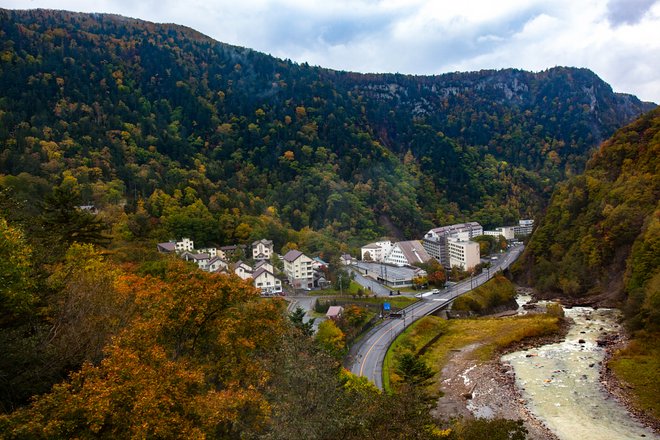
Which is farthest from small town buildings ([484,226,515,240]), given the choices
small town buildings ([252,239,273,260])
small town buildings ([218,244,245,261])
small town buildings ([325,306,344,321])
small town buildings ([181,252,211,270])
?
small town buildings ([325,306,344,321])

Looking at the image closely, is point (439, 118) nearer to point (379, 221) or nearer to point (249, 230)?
point (379, 221)

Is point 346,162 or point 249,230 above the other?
point 346,162

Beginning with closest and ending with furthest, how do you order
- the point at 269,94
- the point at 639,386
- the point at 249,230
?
the point at 639,386 → the point at 249,230 → the point at 269,94

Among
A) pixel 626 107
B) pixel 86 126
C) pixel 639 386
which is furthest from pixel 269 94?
pixel 626 107

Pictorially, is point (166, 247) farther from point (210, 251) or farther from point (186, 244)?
point (210, 251)

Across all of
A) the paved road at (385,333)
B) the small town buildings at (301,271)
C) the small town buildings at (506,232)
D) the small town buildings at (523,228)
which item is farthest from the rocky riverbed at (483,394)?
the small town buildings at (523,228)

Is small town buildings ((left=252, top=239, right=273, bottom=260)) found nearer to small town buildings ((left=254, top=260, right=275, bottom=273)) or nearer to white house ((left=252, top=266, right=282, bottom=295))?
small town buildings ((left=254, top=260, right=275, bottom=273))
